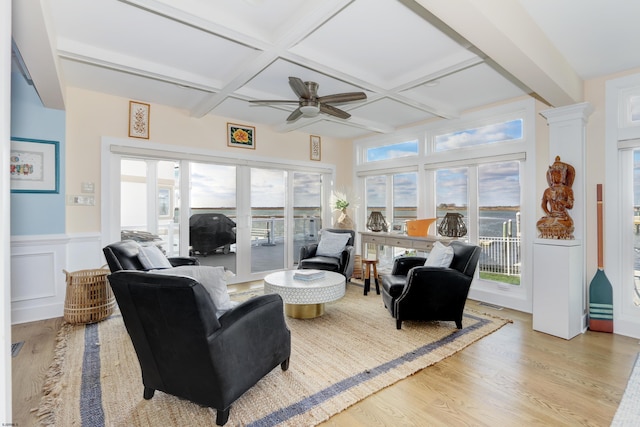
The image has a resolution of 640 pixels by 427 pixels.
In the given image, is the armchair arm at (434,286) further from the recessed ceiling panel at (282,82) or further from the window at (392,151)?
the window at (392,151)

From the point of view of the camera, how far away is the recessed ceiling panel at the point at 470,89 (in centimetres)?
335

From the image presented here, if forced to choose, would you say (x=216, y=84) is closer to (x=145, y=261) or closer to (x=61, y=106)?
(x=61, y=106)

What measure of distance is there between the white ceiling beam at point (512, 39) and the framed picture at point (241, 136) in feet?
11.3

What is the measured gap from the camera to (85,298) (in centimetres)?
333

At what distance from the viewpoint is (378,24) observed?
2.53 meters

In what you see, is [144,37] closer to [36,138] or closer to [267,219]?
[36,138]

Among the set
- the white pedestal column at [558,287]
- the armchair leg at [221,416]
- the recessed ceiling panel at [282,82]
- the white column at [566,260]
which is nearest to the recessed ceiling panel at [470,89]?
the white column at [566,260]

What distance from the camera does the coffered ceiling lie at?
2223mm

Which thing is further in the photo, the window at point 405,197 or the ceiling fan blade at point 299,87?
the window at point 405,197

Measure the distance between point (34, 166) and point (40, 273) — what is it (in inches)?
46.5

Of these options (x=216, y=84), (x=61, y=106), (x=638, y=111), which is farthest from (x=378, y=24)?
(x=61, y=106)

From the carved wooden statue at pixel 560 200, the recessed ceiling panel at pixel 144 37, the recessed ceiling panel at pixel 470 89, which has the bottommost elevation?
the carved wooden statue at pixel 560 200

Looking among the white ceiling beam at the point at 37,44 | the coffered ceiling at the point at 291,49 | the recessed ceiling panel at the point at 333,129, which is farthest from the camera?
the recessed ceiling panel at the point at 333,129

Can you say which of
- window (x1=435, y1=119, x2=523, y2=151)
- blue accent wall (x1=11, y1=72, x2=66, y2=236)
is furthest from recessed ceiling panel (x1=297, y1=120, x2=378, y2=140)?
blue accent wall (x1=11, y1=72, x2=66, y2=236)
